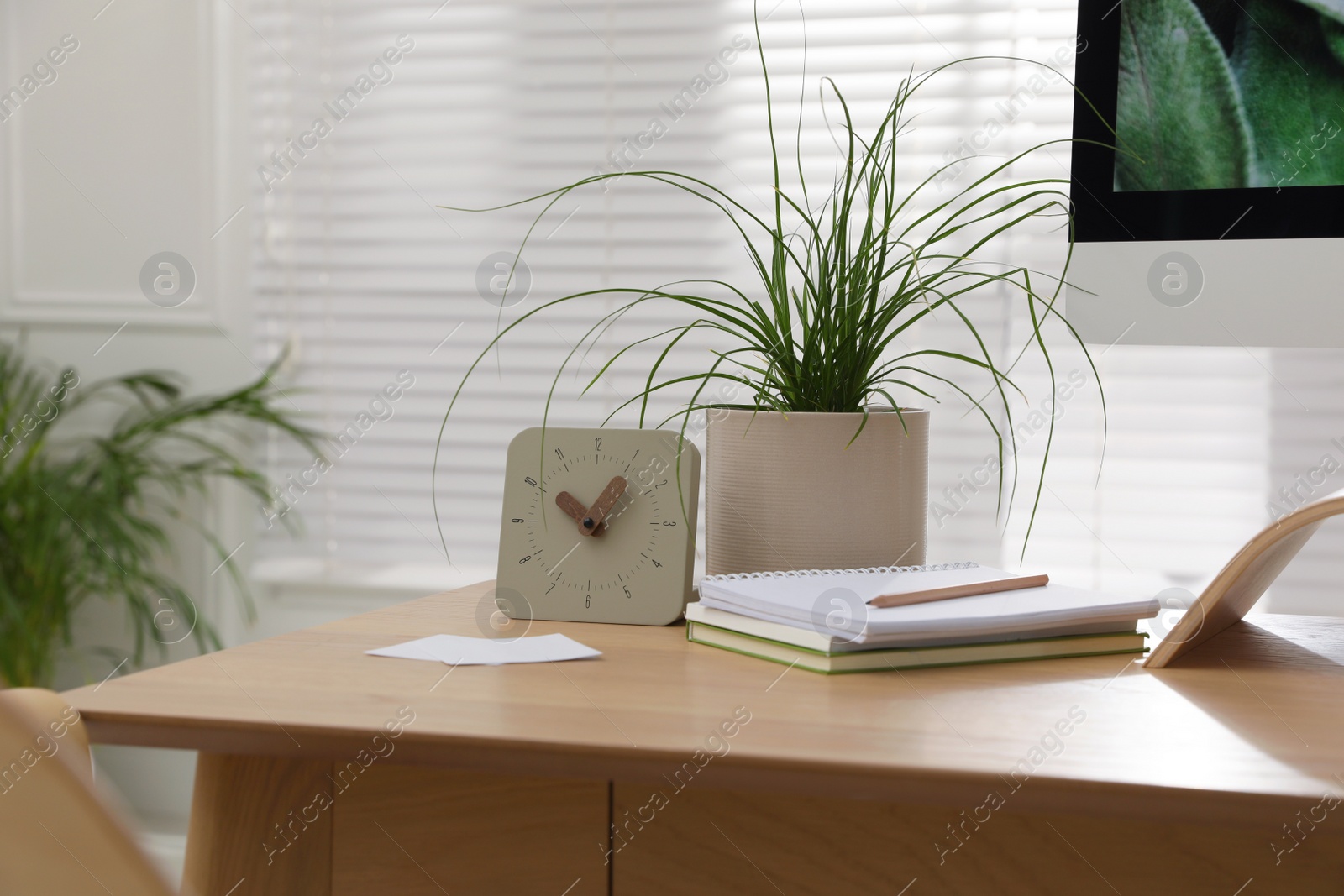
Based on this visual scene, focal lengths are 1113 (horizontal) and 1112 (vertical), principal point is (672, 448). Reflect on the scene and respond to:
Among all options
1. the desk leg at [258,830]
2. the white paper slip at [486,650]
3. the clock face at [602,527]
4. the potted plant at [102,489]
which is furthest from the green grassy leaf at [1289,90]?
the potted plant at [102,489]

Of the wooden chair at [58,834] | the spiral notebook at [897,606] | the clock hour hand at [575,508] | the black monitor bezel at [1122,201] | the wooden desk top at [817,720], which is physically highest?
the black monitor bezel at [1122,201]

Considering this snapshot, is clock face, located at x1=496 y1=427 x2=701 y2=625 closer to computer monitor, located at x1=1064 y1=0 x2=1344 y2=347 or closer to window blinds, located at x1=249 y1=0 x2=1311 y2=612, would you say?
computer monitor, located at x1=1064 y1=0 x2=1344 y2=347

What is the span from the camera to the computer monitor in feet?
3.08

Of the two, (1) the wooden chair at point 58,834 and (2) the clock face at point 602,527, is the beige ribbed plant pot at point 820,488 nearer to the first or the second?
(2) the clock face at point 602,527

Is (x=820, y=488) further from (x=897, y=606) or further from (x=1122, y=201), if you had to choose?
(x=1122, y=201)

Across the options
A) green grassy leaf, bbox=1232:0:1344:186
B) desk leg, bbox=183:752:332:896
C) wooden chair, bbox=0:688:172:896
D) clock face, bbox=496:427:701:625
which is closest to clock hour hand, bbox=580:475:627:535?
clock face, bbox=496:427:701:625

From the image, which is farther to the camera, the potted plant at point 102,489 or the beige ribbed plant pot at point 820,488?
the potted plant at point 102,489

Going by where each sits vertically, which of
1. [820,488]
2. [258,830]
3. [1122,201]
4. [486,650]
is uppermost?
[1122,201]

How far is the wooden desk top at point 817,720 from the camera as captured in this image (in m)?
0.58

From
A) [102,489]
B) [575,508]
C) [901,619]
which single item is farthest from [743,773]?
[102,489]

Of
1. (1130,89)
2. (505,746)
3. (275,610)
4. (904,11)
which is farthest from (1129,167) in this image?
(275,610)

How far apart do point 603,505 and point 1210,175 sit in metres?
0.61

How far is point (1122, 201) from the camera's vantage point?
1003mm

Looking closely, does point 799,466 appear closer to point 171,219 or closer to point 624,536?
point 624,536
